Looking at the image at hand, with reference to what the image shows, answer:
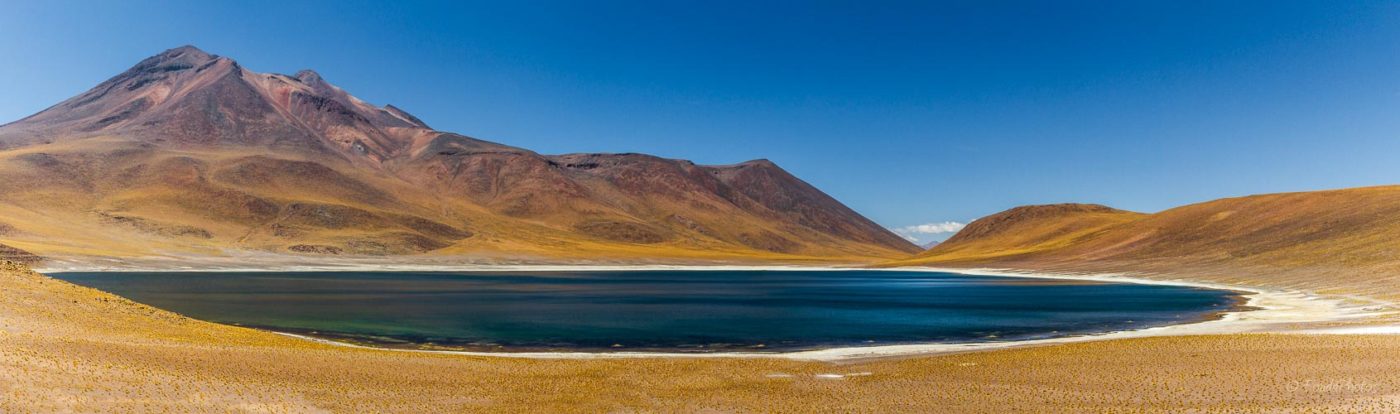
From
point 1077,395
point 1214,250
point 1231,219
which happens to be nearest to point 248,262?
point 1077,395

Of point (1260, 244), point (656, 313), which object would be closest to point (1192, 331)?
point (656, 313)

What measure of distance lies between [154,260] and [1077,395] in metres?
152

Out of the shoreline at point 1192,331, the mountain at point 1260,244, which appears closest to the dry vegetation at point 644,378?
the shoreline at point 1192,331

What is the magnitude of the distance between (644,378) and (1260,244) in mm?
125389

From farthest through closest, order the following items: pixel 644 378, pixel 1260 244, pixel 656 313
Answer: pixel 1260 244, pixel 656 313, pixel 644 378

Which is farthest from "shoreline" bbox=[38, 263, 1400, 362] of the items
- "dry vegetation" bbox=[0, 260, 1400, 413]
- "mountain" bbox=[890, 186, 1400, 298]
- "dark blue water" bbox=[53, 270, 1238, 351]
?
"mountain" bbox=[890, 186, 1400, 298]

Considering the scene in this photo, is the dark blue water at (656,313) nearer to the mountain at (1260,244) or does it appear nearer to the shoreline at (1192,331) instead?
the shoreline at (1192,331)

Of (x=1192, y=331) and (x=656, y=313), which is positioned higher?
(x=1192, y=331)

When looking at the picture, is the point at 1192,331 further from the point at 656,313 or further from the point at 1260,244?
the point at 1260,244

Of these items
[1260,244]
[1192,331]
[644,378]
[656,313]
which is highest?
[1260,244]

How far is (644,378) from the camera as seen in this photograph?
28.1 meters

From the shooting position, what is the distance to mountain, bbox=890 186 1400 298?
87.0 meters

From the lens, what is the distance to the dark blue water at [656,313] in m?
45.3

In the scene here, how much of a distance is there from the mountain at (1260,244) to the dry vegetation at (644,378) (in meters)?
47.9
